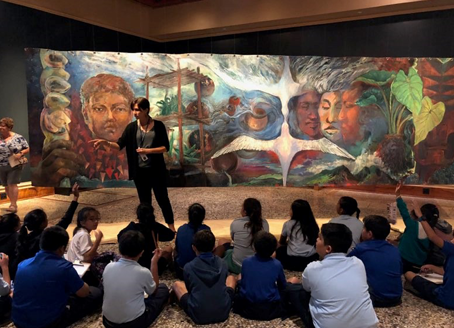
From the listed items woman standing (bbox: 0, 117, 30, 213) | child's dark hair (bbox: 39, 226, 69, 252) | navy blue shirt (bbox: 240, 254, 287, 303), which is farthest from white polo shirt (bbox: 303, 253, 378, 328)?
woman standing (bbox: 0, 117, 30, 213)

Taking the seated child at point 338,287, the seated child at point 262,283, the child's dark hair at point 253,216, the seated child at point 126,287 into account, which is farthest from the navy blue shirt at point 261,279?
the seated child at point 126,287

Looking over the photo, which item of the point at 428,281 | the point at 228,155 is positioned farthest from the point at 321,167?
the point at 428,281

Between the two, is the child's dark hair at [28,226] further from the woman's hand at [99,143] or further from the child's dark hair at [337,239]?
the child's dark hair at [337,239]

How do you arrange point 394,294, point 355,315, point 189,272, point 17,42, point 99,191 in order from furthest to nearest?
point 99,191 → point 17,42 → point 394,294 → point 189,272 → point 355,315

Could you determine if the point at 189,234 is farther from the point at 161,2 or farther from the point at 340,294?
the point at 161,2

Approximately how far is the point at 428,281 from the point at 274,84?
10.8ft

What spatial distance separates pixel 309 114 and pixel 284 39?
294cm

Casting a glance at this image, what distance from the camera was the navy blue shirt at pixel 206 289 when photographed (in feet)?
8.98

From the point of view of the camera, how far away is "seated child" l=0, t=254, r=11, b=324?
2.75 m

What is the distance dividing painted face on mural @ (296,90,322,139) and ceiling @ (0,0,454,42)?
93.7 inches

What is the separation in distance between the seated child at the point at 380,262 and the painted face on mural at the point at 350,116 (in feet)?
8.87

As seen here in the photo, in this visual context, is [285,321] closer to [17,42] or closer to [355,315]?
[355,315]

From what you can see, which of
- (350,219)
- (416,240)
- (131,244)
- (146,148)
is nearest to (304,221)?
(350,219)

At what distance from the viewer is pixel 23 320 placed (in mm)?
2525
